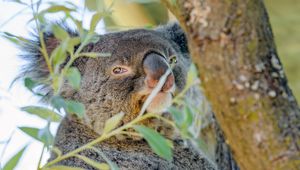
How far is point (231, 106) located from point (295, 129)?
13 cm

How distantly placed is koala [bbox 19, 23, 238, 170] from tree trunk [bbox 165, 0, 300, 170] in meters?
1.58

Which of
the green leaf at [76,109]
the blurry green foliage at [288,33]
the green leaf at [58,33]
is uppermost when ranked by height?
the blurry green foliage at [288,33]

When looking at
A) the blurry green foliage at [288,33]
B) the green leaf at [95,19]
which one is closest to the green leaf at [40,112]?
the green leaf at [95,19]

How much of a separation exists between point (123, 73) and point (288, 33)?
2074mm

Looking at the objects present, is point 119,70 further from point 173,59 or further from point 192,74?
point 192,74

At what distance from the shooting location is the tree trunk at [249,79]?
1.27m

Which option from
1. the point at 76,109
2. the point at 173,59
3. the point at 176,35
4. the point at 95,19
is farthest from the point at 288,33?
the point at 76,109

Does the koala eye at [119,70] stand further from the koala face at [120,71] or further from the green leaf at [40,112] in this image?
the green leaf at [40,112]

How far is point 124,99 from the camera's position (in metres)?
3.03

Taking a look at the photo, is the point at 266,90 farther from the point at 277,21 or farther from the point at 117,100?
the point at 277,21

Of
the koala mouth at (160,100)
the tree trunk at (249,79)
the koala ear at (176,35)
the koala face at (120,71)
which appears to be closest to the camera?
the tree trunk at (249,79)

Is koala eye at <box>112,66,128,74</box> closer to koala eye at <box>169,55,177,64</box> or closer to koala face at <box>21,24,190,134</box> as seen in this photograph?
koala face at <box>21,24,190,134</box>

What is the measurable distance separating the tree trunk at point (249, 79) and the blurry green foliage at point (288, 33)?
11.3ft

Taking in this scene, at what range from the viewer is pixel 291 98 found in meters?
1.31
